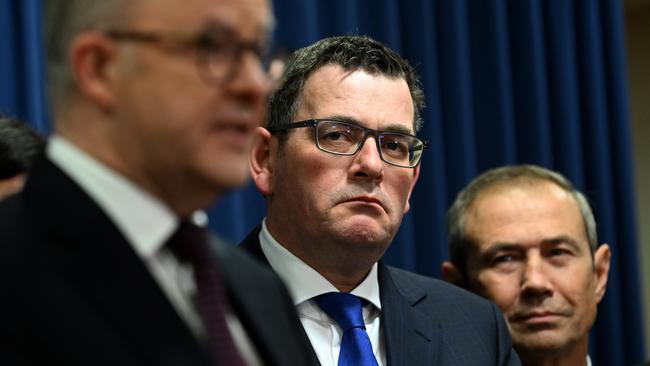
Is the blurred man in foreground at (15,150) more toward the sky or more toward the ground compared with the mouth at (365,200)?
more toward the sky

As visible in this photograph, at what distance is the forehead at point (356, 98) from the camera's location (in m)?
1.76

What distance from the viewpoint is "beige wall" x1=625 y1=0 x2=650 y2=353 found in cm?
381

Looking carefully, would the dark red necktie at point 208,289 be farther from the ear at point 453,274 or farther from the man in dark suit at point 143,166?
the ear at point 453,274

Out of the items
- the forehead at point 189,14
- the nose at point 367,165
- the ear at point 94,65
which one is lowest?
the nose at point 367,165

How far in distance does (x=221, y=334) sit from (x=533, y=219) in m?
1.48

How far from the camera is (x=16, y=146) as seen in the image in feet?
5.08

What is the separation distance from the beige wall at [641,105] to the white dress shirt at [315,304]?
2280 mm

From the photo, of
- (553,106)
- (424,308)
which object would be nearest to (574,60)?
(553,106)

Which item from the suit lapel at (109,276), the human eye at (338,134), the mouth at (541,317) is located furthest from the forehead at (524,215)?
the suit lapel at (109,276)

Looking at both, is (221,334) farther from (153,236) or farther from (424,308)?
(424,308)

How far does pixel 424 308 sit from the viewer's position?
Result: 1.87 m

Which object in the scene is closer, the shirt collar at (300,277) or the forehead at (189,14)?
the forehead at (189,14)

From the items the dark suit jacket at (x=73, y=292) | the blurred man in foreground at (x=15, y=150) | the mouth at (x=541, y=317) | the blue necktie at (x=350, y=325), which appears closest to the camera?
the dark suit jacket at (x=73, y=292)

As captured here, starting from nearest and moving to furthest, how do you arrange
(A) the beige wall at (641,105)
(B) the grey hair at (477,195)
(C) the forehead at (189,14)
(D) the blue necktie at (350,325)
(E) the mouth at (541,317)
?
(C) the forehead at (189,14)
(D) the blue necktie at (350,325)
(E) the mouth at (541,317)
(B) the grey hair at (477,195)
(A) the beige wall at (641,105)
